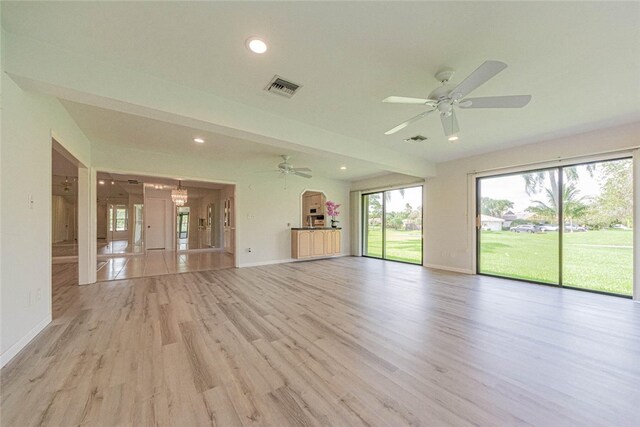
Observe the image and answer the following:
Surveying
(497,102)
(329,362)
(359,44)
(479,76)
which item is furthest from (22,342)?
(497,102)

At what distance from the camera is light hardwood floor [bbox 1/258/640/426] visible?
55.1 inches

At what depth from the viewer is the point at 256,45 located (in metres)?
1.94

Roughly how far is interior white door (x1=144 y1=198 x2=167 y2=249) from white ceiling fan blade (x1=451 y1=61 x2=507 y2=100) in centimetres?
1079

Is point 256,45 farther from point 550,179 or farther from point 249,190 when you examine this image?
point 550,179

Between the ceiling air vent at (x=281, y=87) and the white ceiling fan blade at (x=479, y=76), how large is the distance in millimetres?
1562

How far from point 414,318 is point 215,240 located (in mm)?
9080

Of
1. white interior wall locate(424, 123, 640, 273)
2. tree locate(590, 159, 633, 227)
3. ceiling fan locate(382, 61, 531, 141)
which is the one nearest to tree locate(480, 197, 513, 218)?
white interior wall locate(424, 123, 640, 273)

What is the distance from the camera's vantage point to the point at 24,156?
2123mm

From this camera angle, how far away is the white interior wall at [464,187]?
3711 mm

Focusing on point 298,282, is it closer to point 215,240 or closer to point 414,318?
point 414,318

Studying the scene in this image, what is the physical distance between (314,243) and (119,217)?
472 inches

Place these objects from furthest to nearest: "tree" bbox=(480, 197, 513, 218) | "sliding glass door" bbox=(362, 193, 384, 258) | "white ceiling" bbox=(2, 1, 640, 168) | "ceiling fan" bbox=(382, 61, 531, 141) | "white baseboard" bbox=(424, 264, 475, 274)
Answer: "sliding glass door" bbox=(362, 193, 384, 258), "white baseboard" bbox=(424, 264, 475, 274), "tree" bbox=(480, 197, 513, 218), "ceiling fan" bbox=(382, 61, 531, 141), "white ceiling" bbox=(2, 1, 640, 168)

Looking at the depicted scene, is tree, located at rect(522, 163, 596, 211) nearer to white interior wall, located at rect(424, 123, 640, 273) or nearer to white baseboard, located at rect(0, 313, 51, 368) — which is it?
white interior wall, located at rect(424, 123, 640, 273)

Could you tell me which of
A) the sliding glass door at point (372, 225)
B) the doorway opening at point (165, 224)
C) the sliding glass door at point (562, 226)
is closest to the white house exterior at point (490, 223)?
the sliding glass door at point (562, 226)
